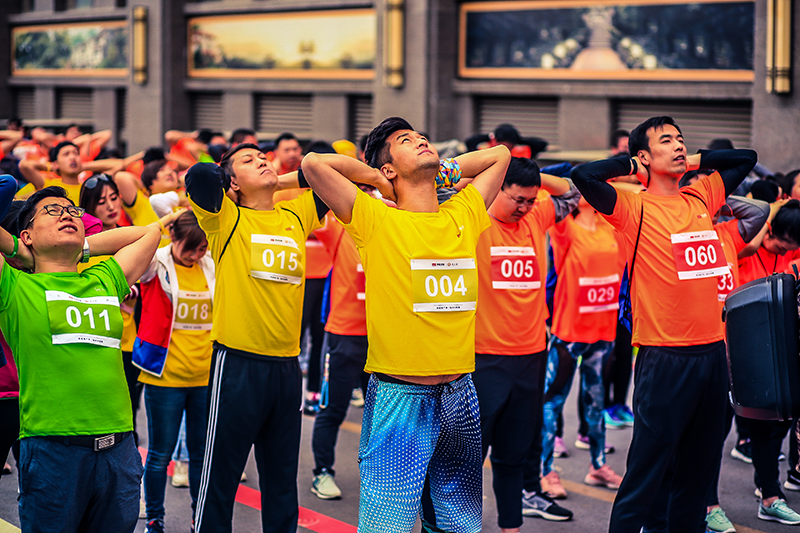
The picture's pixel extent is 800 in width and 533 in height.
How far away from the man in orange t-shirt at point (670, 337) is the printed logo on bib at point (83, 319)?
2.32 m

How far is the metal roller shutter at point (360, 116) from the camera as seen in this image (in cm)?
1712

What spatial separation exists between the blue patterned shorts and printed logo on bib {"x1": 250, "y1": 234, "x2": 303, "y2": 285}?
843 mm

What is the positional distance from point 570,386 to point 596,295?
26.1 inches

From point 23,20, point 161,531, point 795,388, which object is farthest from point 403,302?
point 23,20

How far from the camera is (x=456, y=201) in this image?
3.92 m

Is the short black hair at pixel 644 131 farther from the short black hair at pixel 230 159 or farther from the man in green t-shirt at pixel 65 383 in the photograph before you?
the man in green t-shirt at pixel 65 383

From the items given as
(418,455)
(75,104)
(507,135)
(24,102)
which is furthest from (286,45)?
(418,455)

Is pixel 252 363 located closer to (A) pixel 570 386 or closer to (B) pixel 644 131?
(B) pixel 644 131

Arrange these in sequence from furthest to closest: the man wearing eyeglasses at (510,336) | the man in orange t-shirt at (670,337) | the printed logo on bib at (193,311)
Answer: the printed logo on bib at (193,311) < the man wearing eyeglasses at (510,336) < the man in orange t-shirt at (670,337)

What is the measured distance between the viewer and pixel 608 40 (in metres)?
14.0

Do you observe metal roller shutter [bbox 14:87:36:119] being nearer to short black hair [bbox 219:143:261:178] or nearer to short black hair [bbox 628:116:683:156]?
short black hair [bbox 219:143:261:178]

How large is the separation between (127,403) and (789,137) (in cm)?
1035

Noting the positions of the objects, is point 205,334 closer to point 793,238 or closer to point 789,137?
point 793,238

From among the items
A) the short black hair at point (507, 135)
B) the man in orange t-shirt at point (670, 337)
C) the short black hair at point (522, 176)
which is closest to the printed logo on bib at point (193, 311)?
the short black hair at point (522, 176)
